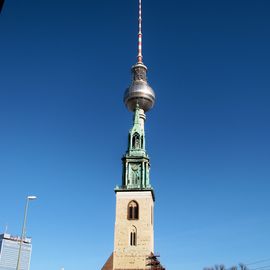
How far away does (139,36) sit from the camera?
89.1 meters

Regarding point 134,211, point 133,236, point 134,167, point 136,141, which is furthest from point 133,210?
point 136,141

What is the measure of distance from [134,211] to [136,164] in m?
8.49

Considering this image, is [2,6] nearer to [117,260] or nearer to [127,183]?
[117,260]

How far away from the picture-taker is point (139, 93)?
82125 millimetres

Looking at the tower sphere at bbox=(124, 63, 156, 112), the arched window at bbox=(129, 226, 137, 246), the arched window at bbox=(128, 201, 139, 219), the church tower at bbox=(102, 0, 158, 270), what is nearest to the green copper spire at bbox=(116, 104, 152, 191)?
the church tower at bbox=(102, 0, 158, 270)

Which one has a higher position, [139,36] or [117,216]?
[139,36]

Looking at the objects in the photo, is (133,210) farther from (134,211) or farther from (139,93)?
(139,93)

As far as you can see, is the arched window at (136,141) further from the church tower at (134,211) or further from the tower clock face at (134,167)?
the tower clock face at (134,167)

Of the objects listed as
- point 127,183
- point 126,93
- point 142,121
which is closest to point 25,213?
point 127,183

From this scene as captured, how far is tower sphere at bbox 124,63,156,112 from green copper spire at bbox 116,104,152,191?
8861mm

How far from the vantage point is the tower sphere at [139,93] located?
82.1 meters

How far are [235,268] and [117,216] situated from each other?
113ft

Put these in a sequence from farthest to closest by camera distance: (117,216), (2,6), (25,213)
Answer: (117,216), (25,213), (2,6)

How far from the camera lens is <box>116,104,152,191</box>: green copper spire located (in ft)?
219
